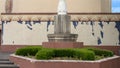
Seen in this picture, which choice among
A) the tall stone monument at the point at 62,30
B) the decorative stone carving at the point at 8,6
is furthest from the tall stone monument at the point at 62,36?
the decorative stone carving at the point at 8,6

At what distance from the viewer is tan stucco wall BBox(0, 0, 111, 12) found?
22.3 metres

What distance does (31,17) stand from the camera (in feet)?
64.6

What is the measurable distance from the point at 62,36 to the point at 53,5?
30.3 feet

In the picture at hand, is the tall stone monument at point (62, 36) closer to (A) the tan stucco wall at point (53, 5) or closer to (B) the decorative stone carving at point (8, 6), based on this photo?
(A) the tan stucco wall at point (53, 5)

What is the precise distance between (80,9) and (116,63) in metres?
10.2

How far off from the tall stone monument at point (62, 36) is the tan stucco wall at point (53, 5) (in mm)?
7702

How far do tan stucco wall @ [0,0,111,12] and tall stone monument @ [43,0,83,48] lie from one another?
7702mm

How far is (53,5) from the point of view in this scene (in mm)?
22750

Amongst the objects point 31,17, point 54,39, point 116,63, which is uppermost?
point 31,17

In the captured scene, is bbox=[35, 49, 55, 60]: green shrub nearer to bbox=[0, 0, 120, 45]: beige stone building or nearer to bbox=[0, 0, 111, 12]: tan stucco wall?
bbox=[0, 0, 120, 45]: beige stone building

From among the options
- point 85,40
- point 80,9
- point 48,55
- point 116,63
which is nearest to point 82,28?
point 85,40

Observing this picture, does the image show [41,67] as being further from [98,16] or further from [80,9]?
[80,9]

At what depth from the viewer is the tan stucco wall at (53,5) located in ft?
73.3

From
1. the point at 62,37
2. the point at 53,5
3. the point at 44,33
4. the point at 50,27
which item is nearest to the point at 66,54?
the point at 62,37
